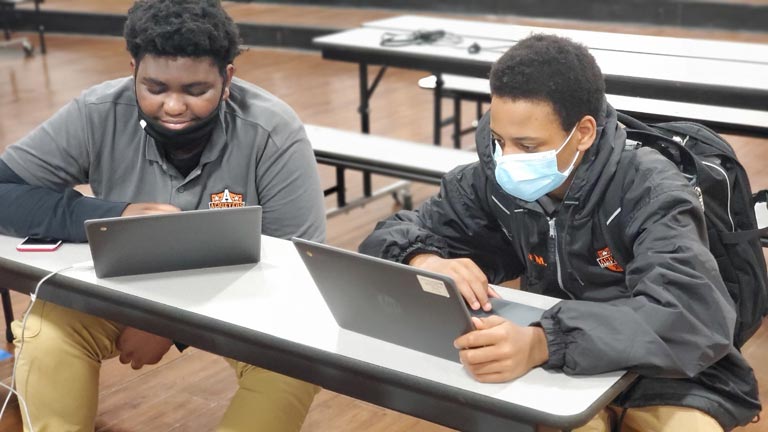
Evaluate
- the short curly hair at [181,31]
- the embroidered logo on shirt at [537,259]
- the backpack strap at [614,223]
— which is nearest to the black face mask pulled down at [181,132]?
the short curly hair at [181,31]

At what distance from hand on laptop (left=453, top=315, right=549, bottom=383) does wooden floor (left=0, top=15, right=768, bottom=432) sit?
112 centimetres

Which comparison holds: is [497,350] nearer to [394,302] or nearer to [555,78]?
[394,302]

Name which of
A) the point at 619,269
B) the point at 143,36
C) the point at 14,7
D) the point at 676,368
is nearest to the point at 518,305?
the point at 619,269

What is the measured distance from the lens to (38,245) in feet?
6.62

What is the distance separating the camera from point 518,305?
1669 millimetres

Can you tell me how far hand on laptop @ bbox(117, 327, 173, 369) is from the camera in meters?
2.14

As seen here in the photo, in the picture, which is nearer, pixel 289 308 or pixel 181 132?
pixel 289 308

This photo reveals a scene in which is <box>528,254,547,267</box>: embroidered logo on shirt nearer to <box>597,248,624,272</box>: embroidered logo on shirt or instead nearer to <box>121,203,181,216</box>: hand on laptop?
<box>597,248,624,272</box>: embroidered logo on shirt

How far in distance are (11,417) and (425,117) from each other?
3319 millimetres

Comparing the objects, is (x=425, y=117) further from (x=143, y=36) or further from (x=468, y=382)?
(x=468, y=382)

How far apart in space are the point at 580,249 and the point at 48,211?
1.06 meters

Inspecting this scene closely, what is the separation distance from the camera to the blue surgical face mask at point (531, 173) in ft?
5.57

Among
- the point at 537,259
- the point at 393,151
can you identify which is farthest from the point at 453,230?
the point at 393,151

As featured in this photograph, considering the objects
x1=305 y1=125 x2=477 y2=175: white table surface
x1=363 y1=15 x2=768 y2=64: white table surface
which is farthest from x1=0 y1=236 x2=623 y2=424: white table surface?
x1=305 y1=125 x2=477 y2=175: white table surface
